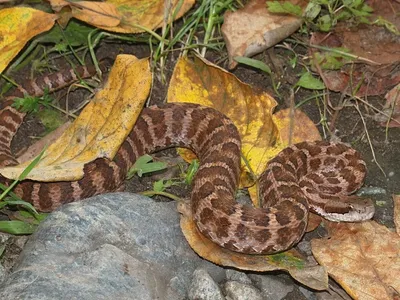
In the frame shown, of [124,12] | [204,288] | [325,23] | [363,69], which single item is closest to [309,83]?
[363,69]

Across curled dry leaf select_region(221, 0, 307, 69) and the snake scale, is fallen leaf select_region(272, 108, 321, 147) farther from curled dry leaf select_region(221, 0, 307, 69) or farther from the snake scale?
curled dry leaf select_region(221, 0, 307, 69)

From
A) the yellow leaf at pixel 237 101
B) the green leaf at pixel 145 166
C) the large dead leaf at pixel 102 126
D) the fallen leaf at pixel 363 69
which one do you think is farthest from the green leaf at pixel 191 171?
the fallen leaf at pixel 363 69

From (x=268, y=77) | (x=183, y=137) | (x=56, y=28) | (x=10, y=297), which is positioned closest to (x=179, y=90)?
(x=183, y=137)

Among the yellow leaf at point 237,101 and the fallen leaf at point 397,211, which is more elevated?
the yellow leaf at point 237,101

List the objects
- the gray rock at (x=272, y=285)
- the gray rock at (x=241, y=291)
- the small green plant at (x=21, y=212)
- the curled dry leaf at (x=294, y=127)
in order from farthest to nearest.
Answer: the curled dry leaf at (x=294, y=127)
the small green plant at (x=21, y=212)
the gray rock at (x=272, y=285)
the gray rock at (x=241, y=291)

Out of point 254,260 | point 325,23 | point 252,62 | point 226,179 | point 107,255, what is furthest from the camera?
point 325,23

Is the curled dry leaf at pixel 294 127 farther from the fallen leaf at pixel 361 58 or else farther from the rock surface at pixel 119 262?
the rock surface at pixel 119 262

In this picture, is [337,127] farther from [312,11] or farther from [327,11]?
[327,11]
